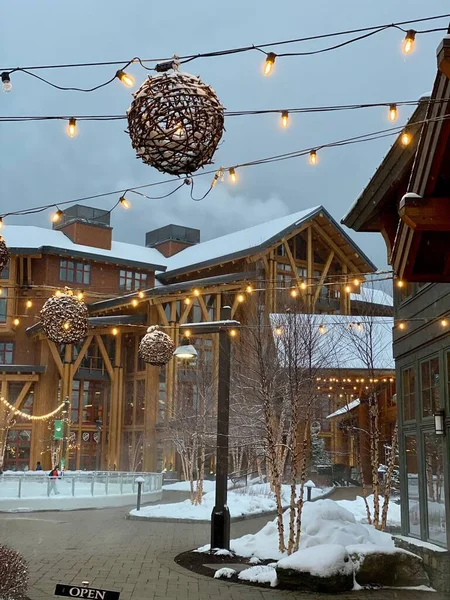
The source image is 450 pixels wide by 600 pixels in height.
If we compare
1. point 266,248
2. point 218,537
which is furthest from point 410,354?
point 266,248

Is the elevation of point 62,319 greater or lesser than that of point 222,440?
greater

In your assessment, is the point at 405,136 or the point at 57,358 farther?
the point at 57,358

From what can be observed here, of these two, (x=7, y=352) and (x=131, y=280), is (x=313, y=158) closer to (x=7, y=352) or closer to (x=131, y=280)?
(x=131, y=280)

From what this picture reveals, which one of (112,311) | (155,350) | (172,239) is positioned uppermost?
(172,239)

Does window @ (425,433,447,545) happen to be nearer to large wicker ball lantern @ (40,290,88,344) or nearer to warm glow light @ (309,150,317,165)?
warm glow light @ (309,150,317,165)

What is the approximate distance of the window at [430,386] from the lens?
34.7 ft

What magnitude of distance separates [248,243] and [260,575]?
30524 mm

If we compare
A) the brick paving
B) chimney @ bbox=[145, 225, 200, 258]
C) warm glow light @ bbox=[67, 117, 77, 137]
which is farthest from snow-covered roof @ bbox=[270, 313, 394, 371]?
chimney @ bbox=[145, 225, 200, 258]

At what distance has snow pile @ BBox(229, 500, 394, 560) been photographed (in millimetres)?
11133

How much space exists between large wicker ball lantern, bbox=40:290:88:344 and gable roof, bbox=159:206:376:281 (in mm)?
25529

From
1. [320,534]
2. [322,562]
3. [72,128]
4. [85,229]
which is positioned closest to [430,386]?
[320,534]

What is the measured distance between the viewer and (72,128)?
754 centimetres

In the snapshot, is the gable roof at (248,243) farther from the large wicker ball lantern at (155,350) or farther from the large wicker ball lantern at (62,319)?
the large wicker ball lantern at (62,319)

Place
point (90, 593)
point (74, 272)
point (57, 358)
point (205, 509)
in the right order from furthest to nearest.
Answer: point (74, 272)
point (57, 358)
point (205, 509)
point (90, 593)
